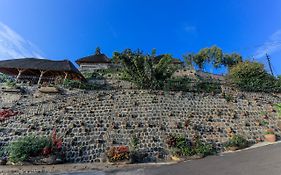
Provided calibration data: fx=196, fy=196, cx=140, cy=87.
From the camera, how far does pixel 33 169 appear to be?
28.0 ft

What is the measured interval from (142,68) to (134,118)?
622 cm

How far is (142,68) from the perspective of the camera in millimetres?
17797

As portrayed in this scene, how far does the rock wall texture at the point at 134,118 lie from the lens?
36.3 ft

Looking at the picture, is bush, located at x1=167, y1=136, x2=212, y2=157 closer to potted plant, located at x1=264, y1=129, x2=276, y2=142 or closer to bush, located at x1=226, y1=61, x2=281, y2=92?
potted plant, located at x1=264, y1=129, x2=276, y2=142

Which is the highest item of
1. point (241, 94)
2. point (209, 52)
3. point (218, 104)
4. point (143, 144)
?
point (209, 52)

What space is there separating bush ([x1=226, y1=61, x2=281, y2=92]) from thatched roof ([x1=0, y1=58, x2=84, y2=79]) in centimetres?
1592

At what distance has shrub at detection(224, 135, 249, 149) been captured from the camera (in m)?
10.9

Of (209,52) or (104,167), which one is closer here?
(104,167)

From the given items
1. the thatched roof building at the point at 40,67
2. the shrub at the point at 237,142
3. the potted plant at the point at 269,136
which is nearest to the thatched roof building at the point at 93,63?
the thatched roof building at the point at 40,67

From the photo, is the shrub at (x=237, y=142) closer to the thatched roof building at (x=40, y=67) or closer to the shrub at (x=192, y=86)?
the shrub at (x=192, y=86)

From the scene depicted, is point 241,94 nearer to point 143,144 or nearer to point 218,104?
point 218,104

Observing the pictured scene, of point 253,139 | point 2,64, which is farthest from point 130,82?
point 2,64

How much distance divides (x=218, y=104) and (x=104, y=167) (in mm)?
9856

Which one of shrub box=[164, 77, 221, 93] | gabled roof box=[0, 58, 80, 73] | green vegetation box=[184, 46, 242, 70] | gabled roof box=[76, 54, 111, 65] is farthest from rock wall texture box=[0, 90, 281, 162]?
green vegetation box=[184, 46, 242, 70]
